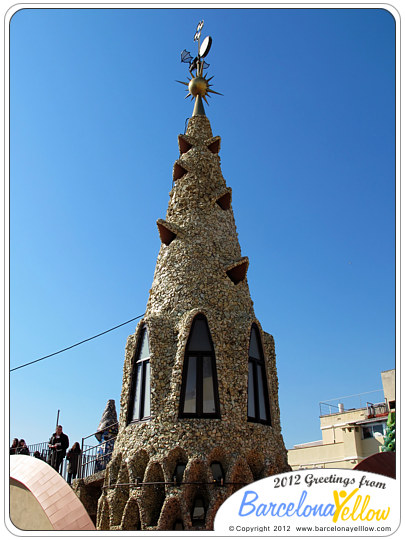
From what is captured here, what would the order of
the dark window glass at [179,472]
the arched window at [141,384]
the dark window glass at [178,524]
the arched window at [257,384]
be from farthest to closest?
the arched window at [257,384]
the arched window at [141,384]
the dark window glass at [179,472]
the dark window glass at [178,524]

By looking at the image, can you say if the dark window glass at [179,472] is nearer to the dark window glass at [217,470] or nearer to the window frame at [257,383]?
the dark window glass at [217,470]

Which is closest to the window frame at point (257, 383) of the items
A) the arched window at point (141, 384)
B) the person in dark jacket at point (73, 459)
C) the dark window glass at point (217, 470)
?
the dark window glass at point (217, 470)

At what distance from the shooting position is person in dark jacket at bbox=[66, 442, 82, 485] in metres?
17.0

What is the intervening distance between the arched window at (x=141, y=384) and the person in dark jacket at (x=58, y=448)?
3738 millimetres

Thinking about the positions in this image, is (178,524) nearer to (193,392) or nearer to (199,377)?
(193,392)

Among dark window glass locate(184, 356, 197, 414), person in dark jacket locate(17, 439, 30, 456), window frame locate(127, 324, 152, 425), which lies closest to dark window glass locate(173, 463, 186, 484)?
dark window glass locate(184, 356, 197, 414)

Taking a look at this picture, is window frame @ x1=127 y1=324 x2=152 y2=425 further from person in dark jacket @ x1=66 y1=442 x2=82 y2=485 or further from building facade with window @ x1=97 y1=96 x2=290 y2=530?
person in dark jacket @ x1=66 y1=442 x2=82 y2=485

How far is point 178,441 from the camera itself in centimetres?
1290

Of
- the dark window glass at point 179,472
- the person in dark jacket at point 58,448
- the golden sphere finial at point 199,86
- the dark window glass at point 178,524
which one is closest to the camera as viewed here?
the dark window glass at point 178,524

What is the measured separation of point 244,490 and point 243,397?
4996 millimetres

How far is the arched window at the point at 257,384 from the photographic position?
46.8 ft

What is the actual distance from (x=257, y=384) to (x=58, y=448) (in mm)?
6947
